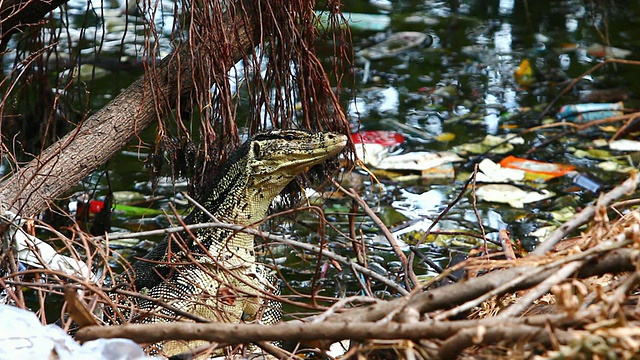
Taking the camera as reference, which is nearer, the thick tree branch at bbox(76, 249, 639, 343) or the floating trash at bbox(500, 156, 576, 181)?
the thick tree branch at bbox(76, 249, 639, 343)

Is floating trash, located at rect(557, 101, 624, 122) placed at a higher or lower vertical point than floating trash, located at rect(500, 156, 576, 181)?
higher

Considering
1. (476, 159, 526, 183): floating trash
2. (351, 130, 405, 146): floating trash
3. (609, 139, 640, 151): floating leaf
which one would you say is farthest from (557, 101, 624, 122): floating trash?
(351, 130, 405, 146): floating trash

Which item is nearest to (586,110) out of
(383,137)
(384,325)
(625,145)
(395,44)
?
(625,145)

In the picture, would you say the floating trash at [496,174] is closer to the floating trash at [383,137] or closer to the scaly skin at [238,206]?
the floating trash at [383,137]

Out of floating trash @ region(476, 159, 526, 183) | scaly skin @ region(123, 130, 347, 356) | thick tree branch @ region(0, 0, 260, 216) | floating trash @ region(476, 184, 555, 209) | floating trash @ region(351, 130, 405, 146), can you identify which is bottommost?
floating trash @ region(476, 184, 555, 209)

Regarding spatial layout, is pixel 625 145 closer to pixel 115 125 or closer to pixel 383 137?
pixel 383 137

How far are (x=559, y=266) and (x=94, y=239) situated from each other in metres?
1.44

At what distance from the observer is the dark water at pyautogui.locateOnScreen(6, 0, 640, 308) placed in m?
4.80

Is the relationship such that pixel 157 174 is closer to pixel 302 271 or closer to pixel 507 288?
pixel 302 271

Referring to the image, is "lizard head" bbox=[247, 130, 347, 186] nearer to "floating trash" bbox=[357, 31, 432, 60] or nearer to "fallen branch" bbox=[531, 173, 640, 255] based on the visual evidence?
"fallen branch" bbox=[531, 173, 640, 255]

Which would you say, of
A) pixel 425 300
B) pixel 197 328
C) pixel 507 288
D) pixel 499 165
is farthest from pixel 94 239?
pixel 499 165

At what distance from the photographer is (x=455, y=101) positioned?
6.70 m

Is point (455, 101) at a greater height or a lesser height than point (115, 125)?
lesser

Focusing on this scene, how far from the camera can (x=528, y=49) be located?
774 cm
